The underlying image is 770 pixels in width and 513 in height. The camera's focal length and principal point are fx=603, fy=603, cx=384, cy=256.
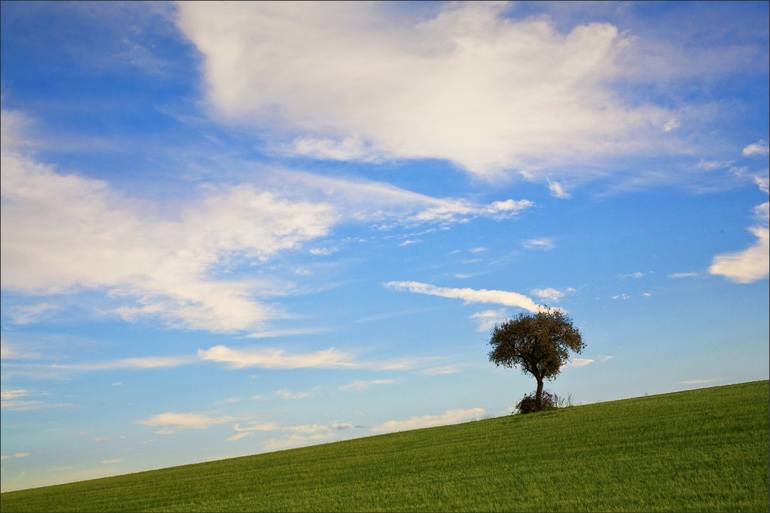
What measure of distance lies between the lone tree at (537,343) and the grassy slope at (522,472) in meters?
16.5

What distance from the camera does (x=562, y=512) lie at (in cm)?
1811

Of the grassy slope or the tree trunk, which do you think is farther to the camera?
the tree trunk

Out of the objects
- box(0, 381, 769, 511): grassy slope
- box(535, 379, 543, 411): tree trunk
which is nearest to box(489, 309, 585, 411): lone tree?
box(535, 379, 543, 411): tree trunk

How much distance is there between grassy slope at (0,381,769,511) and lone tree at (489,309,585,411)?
16494 millimetres

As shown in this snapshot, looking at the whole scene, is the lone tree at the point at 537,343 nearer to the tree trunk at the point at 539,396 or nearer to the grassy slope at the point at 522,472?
the tree trunk at the point at 539,396

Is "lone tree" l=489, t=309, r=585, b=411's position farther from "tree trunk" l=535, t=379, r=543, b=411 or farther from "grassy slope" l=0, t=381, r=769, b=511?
"grassy slope" l=0, t=381, r=769, b=511

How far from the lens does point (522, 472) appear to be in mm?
24531

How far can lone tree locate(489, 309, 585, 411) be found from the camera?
59094 millimetres

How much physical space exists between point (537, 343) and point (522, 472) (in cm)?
3606

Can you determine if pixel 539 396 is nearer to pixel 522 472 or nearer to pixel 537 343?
pixel 537 343

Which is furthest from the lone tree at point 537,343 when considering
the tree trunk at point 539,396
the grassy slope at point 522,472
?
the grassy slope at point 522,472

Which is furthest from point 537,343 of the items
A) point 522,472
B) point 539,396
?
point 522,472

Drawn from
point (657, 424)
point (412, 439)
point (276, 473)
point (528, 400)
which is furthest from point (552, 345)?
point (276, 473)

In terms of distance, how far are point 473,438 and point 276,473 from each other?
12.1 meters
